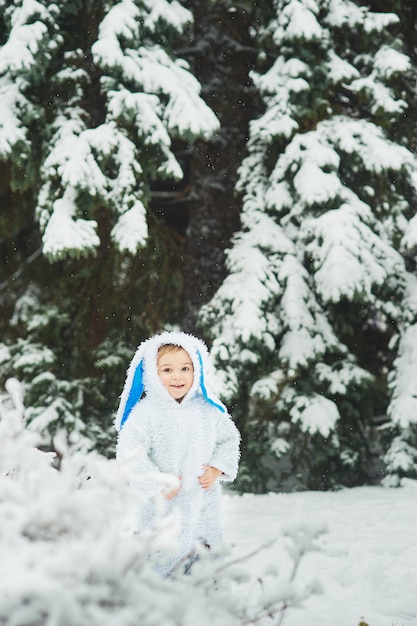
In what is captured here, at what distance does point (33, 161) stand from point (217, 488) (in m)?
4.04

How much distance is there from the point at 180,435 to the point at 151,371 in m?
0.35

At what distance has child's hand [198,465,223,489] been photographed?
3008 millimetres

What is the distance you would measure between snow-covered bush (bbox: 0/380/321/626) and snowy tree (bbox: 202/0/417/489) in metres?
4.55

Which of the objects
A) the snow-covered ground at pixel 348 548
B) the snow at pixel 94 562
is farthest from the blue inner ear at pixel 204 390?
the snow at pixel 94 562

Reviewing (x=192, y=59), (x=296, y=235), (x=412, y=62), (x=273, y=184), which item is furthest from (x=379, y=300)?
(x=192, y=59)

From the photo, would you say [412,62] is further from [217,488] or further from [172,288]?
[217,488]

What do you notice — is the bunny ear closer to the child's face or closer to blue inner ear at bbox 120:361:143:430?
blue inner ear at bbox 120:361:143:430

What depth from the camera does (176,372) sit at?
3117 millimetres

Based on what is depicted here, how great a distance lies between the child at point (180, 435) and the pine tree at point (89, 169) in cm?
240

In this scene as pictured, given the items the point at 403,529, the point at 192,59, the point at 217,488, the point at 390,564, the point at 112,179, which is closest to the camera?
the point at 217,488

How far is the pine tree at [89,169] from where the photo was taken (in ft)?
18.1

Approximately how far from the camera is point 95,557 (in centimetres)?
132

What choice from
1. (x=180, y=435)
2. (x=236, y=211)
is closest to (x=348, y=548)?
(x=180, y=435)

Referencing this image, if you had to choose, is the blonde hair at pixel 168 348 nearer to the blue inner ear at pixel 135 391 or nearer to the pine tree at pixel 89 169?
the blue inner ear at pixel 135 391
